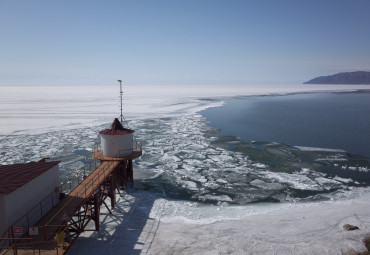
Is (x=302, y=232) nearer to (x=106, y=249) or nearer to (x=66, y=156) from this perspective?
(x=106, y=249)

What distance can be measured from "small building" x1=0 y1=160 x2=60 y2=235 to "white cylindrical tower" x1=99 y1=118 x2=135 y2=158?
369 centimetres

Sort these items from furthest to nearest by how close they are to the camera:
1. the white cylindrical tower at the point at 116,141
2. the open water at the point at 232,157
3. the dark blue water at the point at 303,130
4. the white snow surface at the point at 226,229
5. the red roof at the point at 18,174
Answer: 1. the dark blue water at the point at 303,130
2. the open water at the point at 232,157
3. the white cylindrical tower at the point at 116,141
4. the white snow surface at the point at 226,229
5. the red roof at the point at 18,174

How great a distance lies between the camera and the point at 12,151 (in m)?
20.0

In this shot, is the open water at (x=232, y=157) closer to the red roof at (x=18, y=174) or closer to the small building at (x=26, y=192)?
the small building at (x=26, y=192)

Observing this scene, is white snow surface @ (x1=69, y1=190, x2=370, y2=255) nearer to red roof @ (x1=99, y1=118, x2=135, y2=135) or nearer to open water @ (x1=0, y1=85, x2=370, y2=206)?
open water @ (x1=0, y1=85, x2=370, y2=206)

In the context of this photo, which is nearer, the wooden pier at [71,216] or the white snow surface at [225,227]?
the wooden pier at [71,216]

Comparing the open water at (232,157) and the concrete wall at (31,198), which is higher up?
the concrete wall at (31,198)

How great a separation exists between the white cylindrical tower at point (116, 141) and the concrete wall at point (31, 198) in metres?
3.69

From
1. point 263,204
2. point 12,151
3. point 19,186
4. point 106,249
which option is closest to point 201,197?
point 263,204

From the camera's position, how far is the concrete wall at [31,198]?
795cm

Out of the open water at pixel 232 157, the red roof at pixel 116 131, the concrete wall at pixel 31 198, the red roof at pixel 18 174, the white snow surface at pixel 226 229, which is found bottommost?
the white snow surface at pixel 226 229

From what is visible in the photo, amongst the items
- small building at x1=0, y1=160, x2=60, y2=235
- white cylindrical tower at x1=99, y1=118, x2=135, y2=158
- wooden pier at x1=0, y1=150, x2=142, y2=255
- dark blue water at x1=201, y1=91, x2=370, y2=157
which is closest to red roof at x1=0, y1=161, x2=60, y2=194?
small building at x1=0, y1=160, x2=60, y2=235

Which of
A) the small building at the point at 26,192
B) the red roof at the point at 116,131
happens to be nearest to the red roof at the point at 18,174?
the small building at the point at 26,192

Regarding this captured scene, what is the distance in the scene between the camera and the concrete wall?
7949 millimetres
